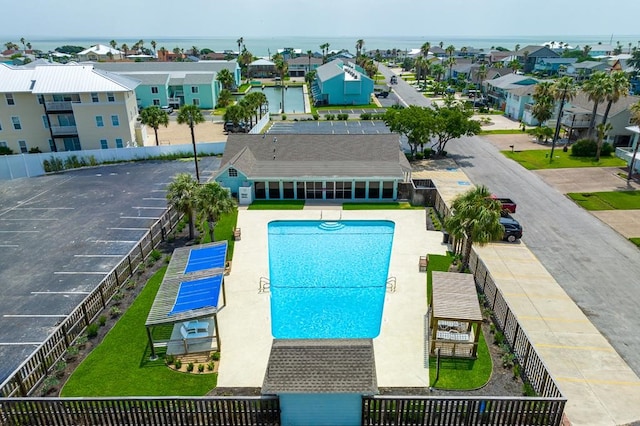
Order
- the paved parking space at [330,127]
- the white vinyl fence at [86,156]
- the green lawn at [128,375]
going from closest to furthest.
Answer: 1. the green lawn at [128,375]
2. the white vinyl fence at [86,156]
3. the paved parking space at [330,127]

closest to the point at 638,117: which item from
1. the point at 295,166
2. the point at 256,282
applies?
the point at 295,166

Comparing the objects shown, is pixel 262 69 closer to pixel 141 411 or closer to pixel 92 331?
pixel 92 331

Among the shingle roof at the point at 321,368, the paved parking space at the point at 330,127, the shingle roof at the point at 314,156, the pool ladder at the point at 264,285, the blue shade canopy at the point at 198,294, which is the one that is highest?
the shingle roof at the point at 314,156

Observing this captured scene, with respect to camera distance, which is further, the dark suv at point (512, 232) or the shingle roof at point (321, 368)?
the dark suv at point (512, 232)

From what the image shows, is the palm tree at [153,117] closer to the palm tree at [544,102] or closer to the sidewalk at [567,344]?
the sidewalk at [567,344]

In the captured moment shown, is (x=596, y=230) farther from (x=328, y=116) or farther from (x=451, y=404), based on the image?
(x=328, y=116)

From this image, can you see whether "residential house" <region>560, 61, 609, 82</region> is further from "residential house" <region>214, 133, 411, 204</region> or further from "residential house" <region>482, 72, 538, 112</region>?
"residential house" <region>214, 133, 411, 204</region>

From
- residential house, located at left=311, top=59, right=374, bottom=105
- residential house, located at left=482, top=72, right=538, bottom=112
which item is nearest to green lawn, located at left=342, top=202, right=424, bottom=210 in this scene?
residential house, located at left=482, top=72, right=538, bottom=112

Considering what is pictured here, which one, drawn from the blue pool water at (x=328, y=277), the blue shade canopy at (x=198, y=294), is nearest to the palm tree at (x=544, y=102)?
the blue pool water at (x=328, y=277)
